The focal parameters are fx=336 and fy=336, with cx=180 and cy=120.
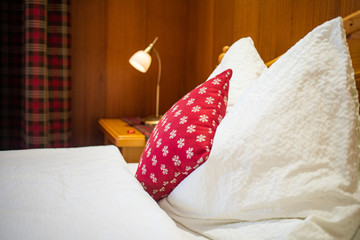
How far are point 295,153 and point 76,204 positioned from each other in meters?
0.43

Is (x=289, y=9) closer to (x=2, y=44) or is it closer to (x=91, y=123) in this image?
(x=91, y=123)

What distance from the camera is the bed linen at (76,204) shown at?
55cm

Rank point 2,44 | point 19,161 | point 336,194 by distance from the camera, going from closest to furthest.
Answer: point 336,194, point 19,161, point 2,44

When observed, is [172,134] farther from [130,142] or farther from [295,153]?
[130,142]

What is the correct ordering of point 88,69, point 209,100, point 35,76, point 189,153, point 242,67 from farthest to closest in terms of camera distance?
point 88,69
point 35,76
point 242,67
point 209,100
point 189,153

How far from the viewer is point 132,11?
A: 251cm

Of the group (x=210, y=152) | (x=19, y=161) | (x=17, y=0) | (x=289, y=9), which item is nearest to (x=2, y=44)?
(x=17, y=0)

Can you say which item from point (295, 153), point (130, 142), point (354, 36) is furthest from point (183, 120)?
point (130, 142)

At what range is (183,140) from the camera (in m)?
0.76

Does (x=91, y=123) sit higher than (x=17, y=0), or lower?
lower

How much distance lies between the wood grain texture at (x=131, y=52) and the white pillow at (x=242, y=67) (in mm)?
1015

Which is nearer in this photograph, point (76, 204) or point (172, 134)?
point (76, 204)

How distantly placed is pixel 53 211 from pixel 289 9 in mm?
1118

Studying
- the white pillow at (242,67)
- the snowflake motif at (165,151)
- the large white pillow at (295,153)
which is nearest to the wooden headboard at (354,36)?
the large white pillow at (295,153)
